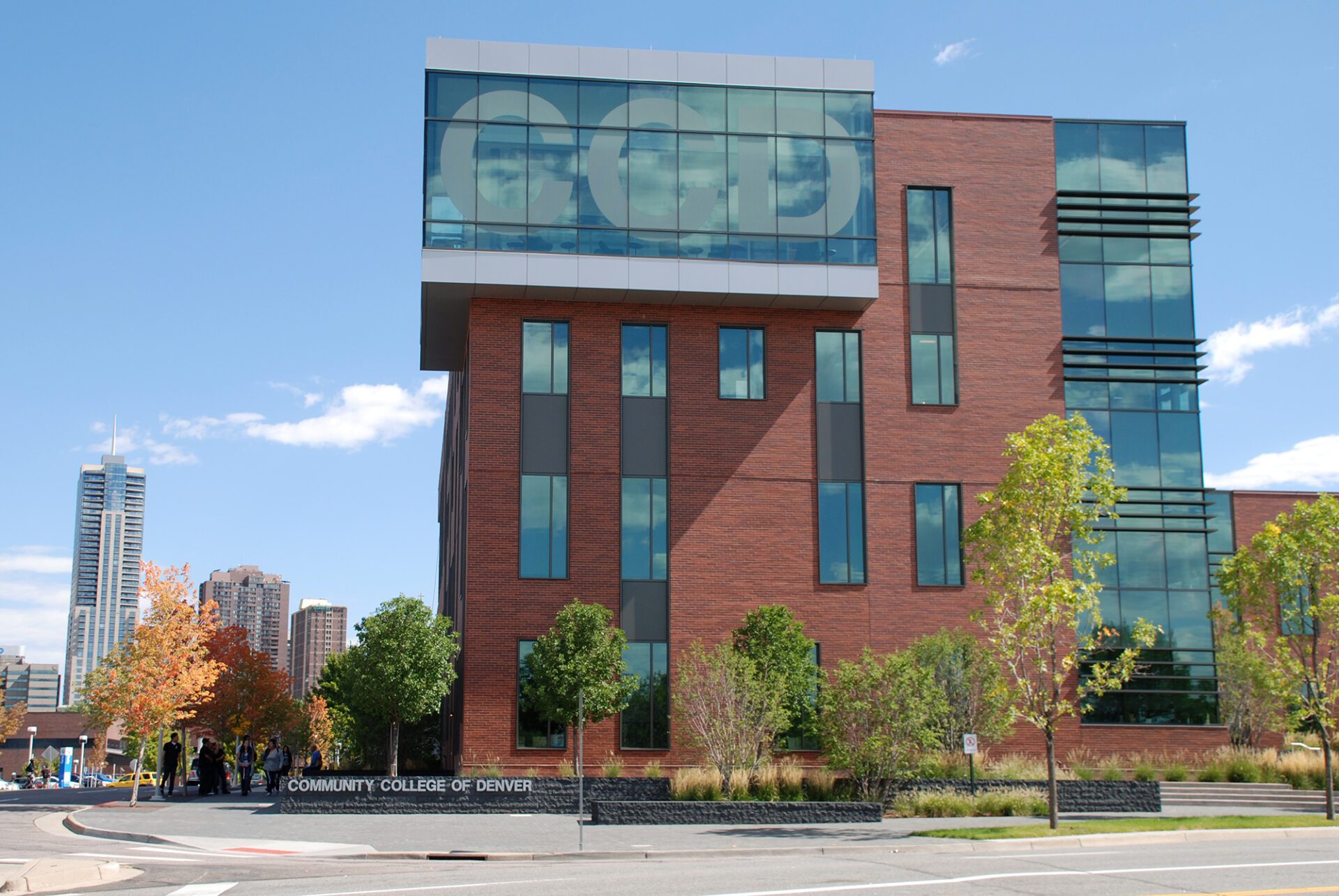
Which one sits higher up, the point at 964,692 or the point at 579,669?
the point at 579,669

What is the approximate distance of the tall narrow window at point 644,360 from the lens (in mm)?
37438

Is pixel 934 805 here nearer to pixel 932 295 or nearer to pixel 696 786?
pixel 696 786

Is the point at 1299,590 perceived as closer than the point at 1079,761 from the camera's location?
Yes

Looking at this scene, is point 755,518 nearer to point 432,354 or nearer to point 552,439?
point 552,439

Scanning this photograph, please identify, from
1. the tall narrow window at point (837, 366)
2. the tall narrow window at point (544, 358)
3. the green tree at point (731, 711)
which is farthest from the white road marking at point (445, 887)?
the tall narrow window at point (837, 366)

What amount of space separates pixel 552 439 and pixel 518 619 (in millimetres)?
5256

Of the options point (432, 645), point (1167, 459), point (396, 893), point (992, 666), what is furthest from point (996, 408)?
point (396, 893)

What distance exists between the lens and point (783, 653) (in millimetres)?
34781

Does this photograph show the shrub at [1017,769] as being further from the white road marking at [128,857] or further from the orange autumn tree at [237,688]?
the orange autumn tree at [237,688]

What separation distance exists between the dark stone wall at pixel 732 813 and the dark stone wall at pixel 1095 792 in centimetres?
287

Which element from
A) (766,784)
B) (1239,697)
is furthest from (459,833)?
(1239,697)

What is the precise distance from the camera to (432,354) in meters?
43.7

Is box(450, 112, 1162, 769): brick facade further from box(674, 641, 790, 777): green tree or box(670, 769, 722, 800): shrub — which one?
box(670, 769, 722, 800): shrub

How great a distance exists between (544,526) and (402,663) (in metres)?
5.70
